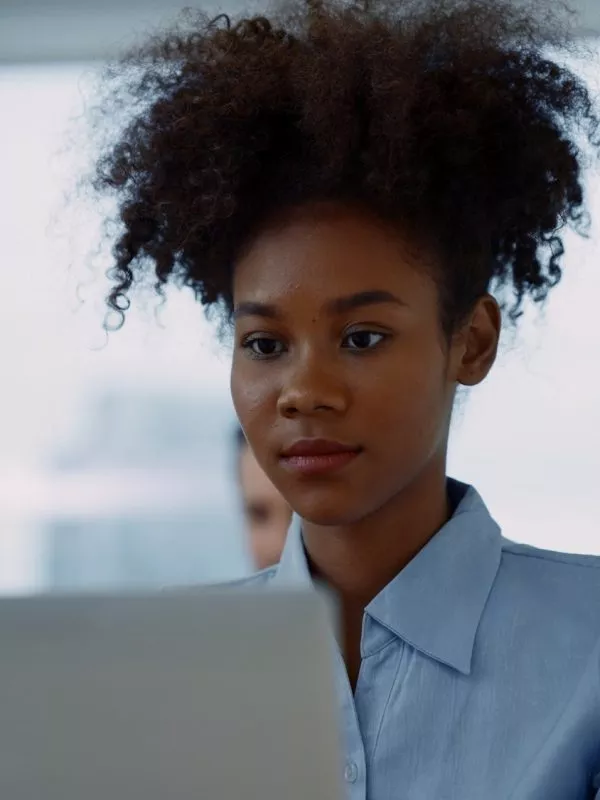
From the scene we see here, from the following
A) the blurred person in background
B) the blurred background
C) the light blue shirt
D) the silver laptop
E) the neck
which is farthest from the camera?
the blurred background

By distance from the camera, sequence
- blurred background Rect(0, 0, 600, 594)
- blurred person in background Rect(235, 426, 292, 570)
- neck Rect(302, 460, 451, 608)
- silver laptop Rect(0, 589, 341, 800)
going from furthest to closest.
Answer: blurred background Rect(0, 0, 600, 594), blurred person in background Rect(235, 426, 292, 570), neck Rect(302, 460, 451, 608), silver laptop Rect(0, 589, 341, 800)

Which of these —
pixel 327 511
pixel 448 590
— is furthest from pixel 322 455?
pixel 448 590

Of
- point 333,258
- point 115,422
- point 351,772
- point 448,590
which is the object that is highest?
point 333,258

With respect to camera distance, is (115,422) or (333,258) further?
(115,422)

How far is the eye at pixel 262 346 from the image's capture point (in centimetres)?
93

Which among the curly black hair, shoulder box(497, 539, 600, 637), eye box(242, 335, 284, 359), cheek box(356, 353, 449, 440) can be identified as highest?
the curly black hair

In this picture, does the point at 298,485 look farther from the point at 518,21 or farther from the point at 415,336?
the point at 518,21

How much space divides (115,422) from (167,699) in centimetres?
208

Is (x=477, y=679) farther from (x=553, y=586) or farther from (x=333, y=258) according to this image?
(x=333, y=258)

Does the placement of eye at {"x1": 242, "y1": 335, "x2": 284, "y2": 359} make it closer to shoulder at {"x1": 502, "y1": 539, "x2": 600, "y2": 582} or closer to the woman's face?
the woman's face

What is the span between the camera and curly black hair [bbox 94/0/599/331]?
0.94m

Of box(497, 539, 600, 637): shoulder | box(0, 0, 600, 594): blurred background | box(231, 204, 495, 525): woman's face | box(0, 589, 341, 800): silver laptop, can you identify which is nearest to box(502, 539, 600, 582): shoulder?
box(497, 539, 600, 637): shoulder

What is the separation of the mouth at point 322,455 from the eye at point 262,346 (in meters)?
0.07

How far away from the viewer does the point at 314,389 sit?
2.90ft
